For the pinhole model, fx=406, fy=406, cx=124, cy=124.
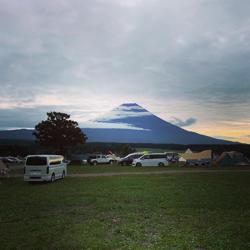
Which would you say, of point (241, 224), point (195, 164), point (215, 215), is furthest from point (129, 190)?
point (195, 164)

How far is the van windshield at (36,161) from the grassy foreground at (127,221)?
29.0 feet

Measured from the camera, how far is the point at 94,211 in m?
14.9

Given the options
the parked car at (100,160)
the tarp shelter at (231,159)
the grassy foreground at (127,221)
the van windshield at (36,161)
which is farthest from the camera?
the parked car at (100,160)

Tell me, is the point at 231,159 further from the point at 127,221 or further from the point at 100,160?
the point at 127,221

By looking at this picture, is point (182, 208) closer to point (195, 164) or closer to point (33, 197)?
point (33, 197)

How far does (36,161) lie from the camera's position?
96.4ft

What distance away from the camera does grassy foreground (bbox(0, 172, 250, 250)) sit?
9.88 m

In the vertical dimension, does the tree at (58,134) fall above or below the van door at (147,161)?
above

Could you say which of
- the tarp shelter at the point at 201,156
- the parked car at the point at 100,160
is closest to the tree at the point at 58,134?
the parked car at the point at 100,160

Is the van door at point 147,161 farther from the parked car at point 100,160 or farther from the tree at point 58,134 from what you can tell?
the tree at point 58,134

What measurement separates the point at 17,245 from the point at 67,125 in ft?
216

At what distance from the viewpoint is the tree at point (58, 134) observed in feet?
244

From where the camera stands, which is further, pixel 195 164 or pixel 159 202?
pixel 195 164

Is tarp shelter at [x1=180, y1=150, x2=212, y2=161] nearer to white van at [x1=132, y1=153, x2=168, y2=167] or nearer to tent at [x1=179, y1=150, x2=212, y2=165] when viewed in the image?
tent at [x1=179, y1=150, x2=212, y2=165]
